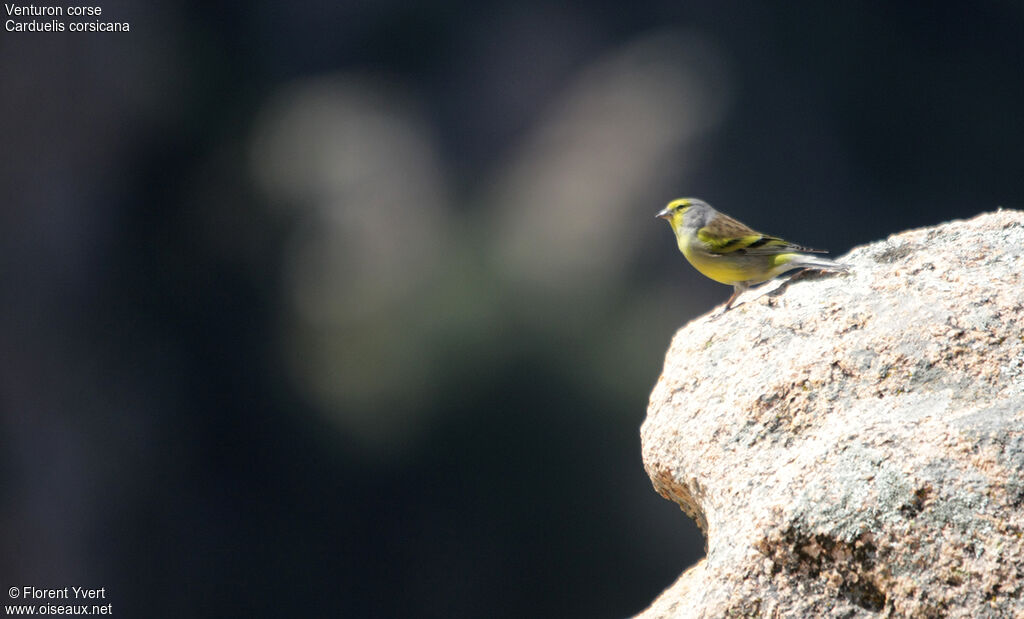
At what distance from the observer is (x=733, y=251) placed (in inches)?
175

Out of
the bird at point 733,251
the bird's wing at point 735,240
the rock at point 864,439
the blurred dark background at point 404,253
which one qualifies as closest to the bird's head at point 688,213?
the bird at point 733,251

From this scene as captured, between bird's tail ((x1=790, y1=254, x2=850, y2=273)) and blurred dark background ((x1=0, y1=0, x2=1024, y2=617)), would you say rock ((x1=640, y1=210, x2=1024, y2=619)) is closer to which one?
bird's tail ((x1=790, y1=254, x2=850, y2=273))

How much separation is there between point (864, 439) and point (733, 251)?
6.14ft

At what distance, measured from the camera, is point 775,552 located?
8.77 feet

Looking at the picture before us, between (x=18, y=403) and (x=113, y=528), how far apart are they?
6.75ft

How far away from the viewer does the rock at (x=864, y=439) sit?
2463 millimetres

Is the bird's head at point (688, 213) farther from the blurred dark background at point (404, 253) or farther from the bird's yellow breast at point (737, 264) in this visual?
the blurred dark background at point (404, 253)

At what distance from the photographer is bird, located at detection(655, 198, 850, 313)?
168 inches

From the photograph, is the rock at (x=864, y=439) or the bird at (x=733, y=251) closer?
the rock at (x=864, y=439)

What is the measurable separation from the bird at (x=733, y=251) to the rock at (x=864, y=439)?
71 cm

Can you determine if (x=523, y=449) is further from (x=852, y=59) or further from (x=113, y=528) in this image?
(x=852, y=59)

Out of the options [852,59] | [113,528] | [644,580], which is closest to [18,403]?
[113,528]

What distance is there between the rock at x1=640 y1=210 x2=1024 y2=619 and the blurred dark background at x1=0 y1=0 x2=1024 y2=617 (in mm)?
10366

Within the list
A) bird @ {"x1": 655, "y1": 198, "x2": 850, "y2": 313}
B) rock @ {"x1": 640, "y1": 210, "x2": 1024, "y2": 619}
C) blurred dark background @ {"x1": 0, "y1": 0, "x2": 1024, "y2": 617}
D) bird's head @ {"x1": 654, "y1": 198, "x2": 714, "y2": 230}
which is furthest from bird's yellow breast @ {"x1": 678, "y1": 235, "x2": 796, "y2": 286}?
blurred dark background @ {"x1": 0, "y1": 0, "x2": 1024, "y2": 617}
